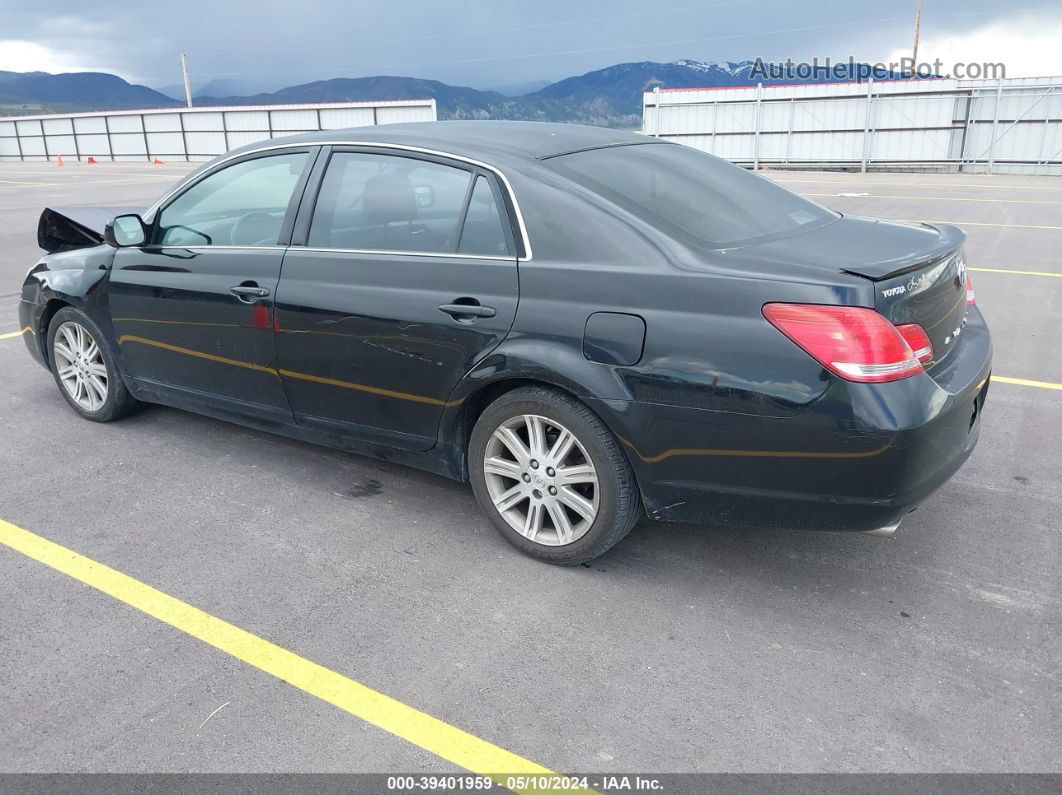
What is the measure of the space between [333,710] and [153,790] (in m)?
0.51

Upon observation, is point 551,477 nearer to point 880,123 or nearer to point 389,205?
point 389,205

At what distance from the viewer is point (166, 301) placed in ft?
14.0

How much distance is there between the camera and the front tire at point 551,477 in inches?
122

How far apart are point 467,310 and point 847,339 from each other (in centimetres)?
138

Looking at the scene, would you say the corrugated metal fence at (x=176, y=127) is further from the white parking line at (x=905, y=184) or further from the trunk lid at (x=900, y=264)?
the trunk lid at (x=900, y=264)

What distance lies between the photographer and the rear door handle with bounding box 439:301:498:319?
323cm

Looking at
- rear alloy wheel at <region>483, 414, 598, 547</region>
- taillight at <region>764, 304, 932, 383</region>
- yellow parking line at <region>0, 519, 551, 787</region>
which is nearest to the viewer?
yellow parking line at <region>0, 519, 551, 787</region>

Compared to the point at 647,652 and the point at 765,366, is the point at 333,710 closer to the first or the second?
the point at 647,652

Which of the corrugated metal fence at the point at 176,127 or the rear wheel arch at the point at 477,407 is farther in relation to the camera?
the corrugated metal fence at the point at 176,127

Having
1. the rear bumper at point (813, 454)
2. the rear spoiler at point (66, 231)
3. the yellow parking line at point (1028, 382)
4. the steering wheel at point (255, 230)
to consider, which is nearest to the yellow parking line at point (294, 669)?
the rear bumper at point (813, 454)

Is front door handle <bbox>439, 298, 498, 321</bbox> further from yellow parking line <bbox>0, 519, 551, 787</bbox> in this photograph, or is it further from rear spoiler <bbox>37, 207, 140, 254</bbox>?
rear spoiler <bbox>37, 207, 140, 254</bbox>

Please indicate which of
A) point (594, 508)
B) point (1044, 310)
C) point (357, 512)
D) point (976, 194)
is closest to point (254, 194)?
point (357, 512)

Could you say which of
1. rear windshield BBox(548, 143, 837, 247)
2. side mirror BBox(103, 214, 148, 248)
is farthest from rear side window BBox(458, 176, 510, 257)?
side mirror BBox(103, 214, 148, 248)

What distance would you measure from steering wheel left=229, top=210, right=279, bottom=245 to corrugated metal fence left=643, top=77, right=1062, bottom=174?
2723cm
